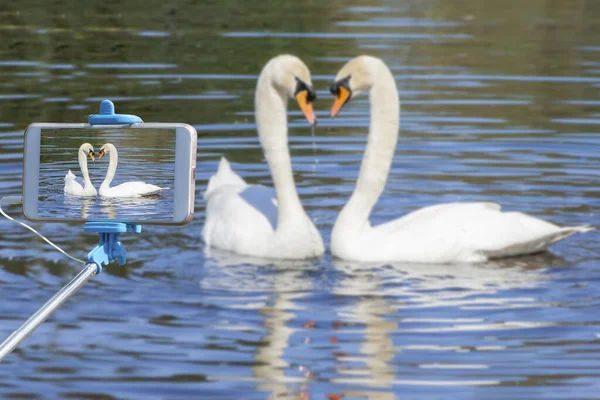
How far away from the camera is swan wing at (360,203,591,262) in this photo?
28.1ft

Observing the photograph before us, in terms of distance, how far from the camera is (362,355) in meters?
6.31

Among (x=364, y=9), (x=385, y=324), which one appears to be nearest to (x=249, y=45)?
(x=364, y=9)

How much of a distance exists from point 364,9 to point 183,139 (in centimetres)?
2397

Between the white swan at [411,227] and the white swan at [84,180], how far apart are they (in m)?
5.13

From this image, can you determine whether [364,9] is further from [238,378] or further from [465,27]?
[238,378]

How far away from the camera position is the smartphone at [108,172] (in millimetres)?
3338

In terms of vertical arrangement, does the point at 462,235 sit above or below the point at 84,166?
below

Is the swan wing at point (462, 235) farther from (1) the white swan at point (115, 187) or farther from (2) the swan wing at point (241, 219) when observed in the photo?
(1) the white swan at point (115, 187)

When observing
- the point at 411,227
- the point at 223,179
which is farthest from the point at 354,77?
the point at 223,179

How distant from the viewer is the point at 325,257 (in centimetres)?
Result: 890

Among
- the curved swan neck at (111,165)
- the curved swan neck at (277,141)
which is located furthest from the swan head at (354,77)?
the curved swan neck at (111,165)

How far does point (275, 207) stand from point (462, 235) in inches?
59.4

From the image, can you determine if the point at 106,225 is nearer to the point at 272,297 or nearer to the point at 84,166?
the point at 84,166

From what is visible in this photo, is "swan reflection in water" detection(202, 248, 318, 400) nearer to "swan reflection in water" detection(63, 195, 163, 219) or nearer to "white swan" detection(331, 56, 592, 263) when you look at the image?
"white swan" detection(331, 56, 592, 263)
